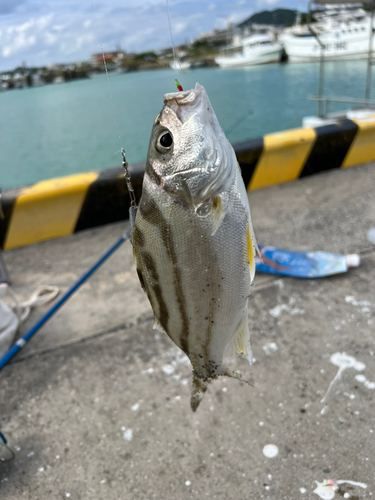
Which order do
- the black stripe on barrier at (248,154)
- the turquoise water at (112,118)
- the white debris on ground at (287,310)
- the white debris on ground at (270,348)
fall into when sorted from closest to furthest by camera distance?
the white debris on ground at (270,348) → the white debris on ground at (287,310) → the black stripe on barrier at (248,154) → the turquoise water at (112,118)

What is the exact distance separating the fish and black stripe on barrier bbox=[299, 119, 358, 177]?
13.3 feet

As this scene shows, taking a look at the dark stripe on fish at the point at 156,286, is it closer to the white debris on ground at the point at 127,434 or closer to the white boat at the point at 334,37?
the white debris on ground at the point at 127,434

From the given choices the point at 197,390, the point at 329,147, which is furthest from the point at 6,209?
the point at 329,147

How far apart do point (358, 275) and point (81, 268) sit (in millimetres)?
2378

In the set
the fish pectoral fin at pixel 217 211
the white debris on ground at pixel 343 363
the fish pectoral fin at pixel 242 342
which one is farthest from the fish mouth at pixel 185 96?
the white debris on ground at pixel 343 363

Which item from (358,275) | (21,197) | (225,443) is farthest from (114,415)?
(21,197)

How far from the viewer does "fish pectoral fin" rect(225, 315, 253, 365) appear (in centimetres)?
131

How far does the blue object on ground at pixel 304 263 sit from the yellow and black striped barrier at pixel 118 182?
1676mm

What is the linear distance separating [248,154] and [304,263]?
190 cm

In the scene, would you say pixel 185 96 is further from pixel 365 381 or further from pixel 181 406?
pixel 365 381

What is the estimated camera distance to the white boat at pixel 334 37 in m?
5.99

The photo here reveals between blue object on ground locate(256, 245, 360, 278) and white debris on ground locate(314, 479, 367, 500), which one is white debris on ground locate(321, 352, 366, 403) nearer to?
white debris on ground locate(314, 479, 367, 500)

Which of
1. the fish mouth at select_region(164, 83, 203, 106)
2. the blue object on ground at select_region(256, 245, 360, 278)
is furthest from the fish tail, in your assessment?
the blue object on ground at select_region(256, 245, 360, 278)

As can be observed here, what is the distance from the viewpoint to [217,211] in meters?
1.03
